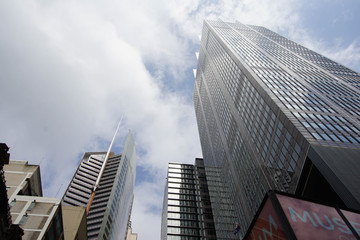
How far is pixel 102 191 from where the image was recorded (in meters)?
141

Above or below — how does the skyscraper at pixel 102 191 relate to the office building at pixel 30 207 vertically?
above

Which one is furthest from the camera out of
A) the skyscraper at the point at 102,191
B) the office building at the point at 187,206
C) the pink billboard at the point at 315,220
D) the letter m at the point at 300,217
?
the skyscraper at the point at 102,191

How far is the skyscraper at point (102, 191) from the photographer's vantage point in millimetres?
118000

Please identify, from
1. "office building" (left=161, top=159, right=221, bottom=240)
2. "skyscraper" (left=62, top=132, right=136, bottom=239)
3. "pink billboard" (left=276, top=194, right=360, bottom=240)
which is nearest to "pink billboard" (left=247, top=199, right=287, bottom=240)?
"pink billboard" (left=276, top=194, right=360, bottom=240)

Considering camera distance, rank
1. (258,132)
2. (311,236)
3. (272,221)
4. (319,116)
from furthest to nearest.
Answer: (258,132) → (319,116) → (272,221) → (311,236)

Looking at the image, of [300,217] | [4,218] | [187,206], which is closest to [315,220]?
[300,217]

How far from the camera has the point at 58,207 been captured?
31.4 metres

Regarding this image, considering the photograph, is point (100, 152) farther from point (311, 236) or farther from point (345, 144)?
point (311, 236)

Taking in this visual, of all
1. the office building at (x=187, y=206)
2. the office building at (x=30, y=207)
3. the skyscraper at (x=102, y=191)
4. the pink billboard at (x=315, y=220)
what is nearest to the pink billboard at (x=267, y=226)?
the pink billboard at (x=315, y=220)

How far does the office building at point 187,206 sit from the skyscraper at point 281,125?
43.8ft

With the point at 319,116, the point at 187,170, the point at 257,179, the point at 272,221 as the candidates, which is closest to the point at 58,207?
the point at 272,221

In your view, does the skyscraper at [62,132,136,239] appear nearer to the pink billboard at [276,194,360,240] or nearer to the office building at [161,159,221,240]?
the office building at [161,159,221,240]

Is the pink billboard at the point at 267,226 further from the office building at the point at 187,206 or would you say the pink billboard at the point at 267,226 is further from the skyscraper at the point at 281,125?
the office building at the point at 187,206

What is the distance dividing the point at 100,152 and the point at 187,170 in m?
87.7
